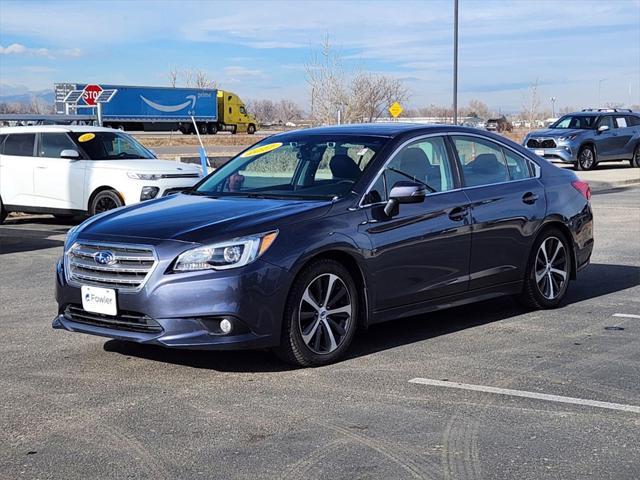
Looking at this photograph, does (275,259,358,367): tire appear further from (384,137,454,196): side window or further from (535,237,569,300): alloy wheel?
(535,237,569,300): alloy wheel

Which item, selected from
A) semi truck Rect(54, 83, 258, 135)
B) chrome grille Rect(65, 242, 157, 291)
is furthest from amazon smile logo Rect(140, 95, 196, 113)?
chrome grille Rect(65, 242, 157, 291)

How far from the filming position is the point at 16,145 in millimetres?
15859

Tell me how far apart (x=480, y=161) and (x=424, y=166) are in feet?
2.43

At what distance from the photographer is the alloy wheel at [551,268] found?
8.12m

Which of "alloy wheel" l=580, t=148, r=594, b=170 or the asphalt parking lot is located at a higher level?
"alloy wheel" l=580, t=148, r=594, b=170

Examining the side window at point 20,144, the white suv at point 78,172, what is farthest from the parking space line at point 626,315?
the side window at point 20,144

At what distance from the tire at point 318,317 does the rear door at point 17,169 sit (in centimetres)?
1043

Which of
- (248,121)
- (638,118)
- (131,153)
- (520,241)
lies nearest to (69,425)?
(520,241)

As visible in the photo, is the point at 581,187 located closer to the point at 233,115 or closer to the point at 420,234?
the point at 420,234

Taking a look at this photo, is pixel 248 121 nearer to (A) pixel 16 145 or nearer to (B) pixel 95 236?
(A) pixel 16 145

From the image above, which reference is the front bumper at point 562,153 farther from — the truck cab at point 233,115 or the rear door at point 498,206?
the truck cab at point 233,115

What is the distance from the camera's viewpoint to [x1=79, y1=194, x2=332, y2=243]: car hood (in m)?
5.94

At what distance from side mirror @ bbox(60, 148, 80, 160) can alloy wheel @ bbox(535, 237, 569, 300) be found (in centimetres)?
926

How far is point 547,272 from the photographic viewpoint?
323 inches
